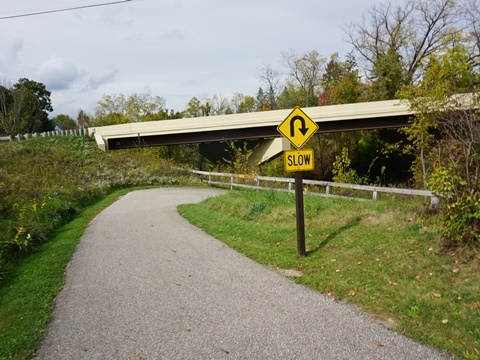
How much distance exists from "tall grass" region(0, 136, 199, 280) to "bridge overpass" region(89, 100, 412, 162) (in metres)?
1.81

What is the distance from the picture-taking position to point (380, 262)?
19.1 ft

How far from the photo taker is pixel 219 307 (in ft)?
16.0

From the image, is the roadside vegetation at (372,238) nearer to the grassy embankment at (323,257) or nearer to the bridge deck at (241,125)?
the grassy embankment at (323,257)

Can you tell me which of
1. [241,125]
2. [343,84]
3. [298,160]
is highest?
[343,84]

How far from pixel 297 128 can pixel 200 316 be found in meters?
3.77

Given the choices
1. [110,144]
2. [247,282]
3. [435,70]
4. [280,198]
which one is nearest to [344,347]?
[247,282]

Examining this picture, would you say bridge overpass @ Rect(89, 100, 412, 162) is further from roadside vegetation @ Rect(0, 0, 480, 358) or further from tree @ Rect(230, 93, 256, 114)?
tree @ Rect(230, 93, 256, 114)

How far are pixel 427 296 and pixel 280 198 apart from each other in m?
6.62

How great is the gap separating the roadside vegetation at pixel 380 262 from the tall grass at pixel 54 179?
510cm

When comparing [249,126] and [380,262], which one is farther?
[249,126]

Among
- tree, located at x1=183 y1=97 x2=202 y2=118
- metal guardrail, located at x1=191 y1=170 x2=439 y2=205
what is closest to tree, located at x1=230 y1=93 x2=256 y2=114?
tree, located at x1=183 y1=97 x2=202 y2=118

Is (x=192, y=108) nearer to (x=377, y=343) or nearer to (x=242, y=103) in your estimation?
(x=242, y=103)

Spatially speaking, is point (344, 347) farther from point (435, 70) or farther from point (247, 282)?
point (435, 70)

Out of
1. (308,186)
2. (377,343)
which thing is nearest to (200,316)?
(377,343)
